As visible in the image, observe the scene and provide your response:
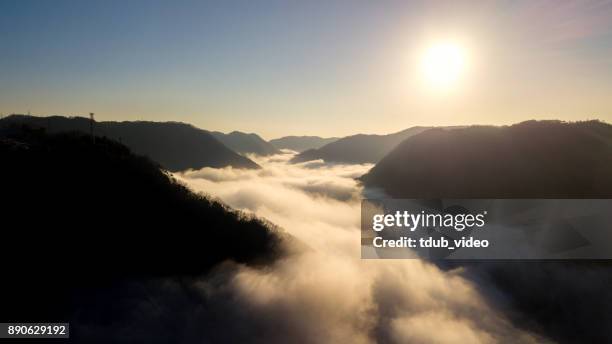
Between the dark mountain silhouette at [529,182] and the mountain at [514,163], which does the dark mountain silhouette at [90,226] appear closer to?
the dark mountain silhouette at [529,182]

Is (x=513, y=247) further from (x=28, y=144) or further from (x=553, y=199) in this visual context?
(x=28, y=144)

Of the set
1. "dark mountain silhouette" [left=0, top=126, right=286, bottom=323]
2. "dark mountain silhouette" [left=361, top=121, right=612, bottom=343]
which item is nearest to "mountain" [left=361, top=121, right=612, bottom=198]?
"dark mountain silhouette" [left=361, top=121, right=612, bottom=343]

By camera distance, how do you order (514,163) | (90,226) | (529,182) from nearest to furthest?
(90,226) → (529,182) → (514,163)

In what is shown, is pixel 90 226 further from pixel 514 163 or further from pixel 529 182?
pixel 514 163

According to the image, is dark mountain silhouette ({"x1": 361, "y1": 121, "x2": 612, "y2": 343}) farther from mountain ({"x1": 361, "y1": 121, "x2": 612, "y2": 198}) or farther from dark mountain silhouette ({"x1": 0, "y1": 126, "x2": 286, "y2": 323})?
dark mountain silhouette ({"x1": 0, "y1": 126, "x2": 286, "y2": 323})

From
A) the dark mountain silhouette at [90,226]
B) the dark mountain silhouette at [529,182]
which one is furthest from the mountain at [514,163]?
the dark mountain silhouette at [90,226]

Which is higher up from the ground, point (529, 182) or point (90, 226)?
point (529, 182)

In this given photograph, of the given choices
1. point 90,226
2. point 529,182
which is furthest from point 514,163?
Result: point 90,226

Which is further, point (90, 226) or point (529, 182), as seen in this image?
point (529, 182)
